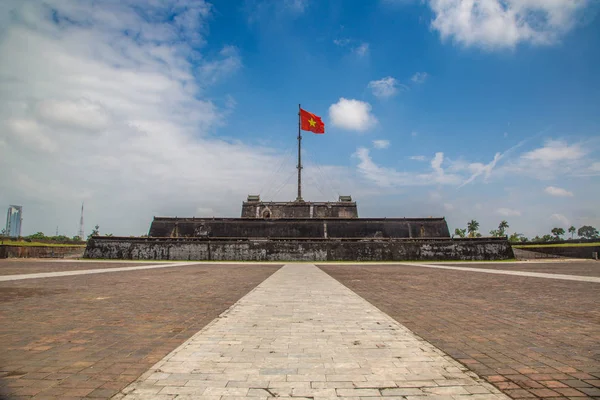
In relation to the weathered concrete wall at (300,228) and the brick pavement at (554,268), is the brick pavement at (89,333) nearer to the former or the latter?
the brick pavement at (554,268)

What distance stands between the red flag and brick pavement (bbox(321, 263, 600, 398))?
30.4 m

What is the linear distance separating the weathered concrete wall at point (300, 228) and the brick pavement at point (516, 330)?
21.3m

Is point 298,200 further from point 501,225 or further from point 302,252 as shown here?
point 501,225

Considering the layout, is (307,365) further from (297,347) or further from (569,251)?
(569,251)

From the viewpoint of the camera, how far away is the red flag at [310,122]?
122ft

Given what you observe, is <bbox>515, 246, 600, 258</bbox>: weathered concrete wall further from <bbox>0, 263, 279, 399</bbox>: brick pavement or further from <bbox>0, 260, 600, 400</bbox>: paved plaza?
<bbox>0, 263, 279, 399</bbox>: brick pavement

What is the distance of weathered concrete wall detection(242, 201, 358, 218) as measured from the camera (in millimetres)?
35375

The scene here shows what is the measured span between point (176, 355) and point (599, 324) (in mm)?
6042

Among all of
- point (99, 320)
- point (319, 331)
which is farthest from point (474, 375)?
point (99, 320)

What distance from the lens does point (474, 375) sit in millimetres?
2982

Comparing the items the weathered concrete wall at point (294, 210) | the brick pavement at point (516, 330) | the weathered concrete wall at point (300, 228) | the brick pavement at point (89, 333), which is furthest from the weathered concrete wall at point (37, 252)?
the brick pavement at point (516, 330)

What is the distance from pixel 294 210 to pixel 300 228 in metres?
5.38

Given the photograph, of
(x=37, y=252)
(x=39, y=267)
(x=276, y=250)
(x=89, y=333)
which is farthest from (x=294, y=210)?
(x=89, y=333)

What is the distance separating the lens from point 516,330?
463 cm
